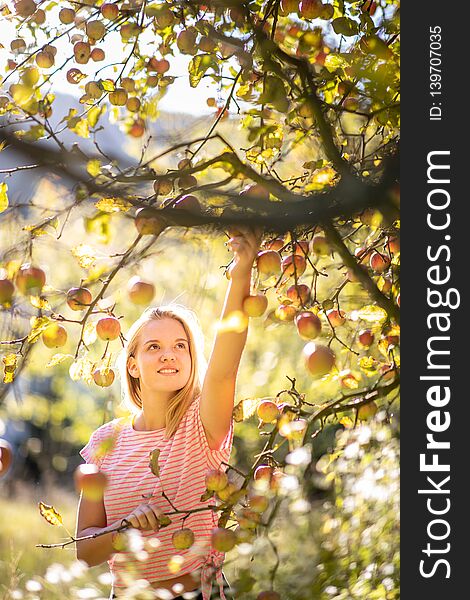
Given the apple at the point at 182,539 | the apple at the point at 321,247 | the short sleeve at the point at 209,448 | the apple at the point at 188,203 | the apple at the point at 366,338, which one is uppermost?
the apple at the point at 321,247

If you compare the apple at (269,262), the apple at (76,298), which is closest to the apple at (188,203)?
the apple at (269,262)

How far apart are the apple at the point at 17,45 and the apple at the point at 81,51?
0.11m

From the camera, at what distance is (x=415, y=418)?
1283 mm

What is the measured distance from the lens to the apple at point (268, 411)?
1.28 metres

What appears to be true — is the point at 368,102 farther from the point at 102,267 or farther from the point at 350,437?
the point at 350,437

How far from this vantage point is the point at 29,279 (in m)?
1.15

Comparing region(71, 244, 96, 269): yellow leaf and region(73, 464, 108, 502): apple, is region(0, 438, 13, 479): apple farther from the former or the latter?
region(71, 244, 96, 269): yellow leaf

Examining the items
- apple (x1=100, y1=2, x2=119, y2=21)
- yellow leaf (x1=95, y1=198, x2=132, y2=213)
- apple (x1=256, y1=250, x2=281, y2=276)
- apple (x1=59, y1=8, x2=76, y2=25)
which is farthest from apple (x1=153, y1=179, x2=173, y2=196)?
apple (x1=59, y1=8, x2=76, y2=25)

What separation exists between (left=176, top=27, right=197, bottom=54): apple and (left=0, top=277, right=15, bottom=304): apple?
524mm

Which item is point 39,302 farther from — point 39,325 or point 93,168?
point 93,168

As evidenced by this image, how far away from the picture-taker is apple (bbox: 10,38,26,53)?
1594 mm

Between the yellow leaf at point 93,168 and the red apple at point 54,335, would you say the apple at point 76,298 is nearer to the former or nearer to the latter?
the red apple at point 54,335

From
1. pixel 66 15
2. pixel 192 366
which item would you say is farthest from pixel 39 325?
pixel 66 15

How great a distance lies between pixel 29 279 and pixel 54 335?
12 cm
